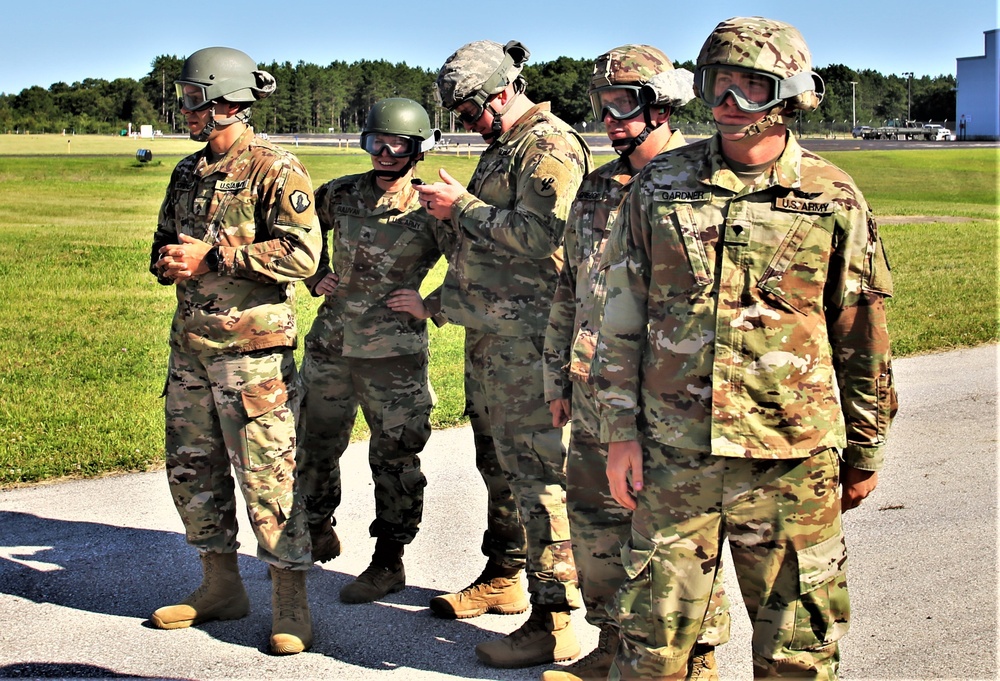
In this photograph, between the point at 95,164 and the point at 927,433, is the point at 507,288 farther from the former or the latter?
the point at 95,164

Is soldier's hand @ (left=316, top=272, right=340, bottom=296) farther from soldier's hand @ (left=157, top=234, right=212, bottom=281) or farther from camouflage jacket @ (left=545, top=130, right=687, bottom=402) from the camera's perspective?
camouflage jacket @ (left=545, top=130, right=687, bottom=402)

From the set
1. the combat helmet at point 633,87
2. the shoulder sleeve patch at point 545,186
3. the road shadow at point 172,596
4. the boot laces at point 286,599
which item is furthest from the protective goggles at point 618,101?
the boot laces at point 286,599

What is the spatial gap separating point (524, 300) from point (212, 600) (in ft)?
6.35

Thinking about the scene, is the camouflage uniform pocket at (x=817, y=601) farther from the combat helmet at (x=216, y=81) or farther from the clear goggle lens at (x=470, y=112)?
the combat helmet at (x=216, y=81)

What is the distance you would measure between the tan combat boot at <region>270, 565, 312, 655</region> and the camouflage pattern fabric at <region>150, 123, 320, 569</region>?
0.20 feet

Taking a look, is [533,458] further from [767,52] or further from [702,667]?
[767,52]

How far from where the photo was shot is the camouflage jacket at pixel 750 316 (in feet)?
10.9

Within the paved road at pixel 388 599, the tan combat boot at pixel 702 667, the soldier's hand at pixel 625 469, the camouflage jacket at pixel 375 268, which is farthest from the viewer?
the camouflage jacket at pixel 375 268

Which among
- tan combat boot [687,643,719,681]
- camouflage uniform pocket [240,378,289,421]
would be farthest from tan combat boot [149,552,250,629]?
tan combat boot [687,643,719,681]

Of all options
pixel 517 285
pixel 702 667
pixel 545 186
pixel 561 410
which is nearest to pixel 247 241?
pixel 517 285

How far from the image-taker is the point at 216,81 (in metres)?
4.94

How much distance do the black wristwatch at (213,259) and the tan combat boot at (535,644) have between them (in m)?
1.96

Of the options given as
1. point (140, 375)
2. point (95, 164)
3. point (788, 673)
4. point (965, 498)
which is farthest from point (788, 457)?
point (95, 164)

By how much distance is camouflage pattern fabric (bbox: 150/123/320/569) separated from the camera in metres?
4.91
